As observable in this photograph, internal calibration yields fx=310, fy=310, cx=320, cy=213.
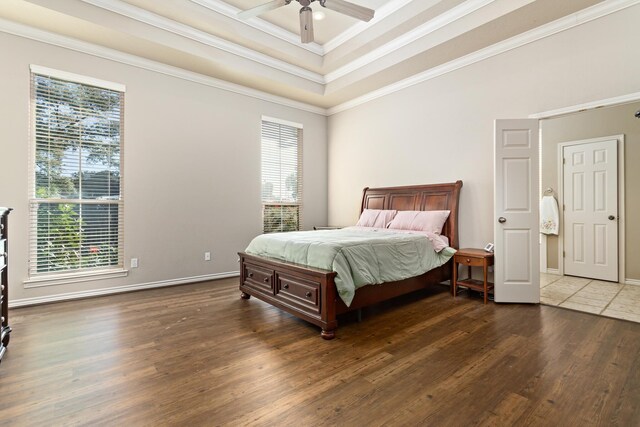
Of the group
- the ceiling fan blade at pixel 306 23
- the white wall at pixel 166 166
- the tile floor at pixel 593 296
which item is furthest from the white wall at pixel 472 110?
the ceiling fan blade at pixel 306 23

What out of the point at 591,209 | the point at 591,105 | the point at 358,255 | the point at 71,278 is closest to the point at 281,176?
the point at 358,255

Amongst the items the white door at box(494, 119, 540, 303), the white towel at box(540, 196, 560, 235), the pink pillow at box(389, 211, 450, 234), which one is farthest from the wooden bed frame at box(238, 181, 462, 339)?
the white towel at box(540, 196, 560, 235)

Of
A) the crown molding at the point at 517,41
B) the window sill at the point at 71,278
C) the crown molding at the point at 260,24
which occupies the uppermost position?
the crown molding at the point at 260,24

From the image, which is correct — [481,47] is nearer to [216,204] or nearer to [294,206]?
[294,206]

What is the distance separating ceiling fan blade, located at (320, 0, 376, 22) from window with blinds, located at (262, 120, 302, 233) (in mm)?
2754

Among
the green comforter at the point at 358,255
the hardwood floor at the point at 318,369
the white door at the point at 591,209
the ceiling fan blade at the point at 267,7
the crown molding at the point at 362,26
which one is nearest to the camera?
the hardwood floor at the point at 318,369

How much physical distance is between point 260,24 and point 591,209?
5.70 m

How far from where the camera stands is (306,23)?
309 cm

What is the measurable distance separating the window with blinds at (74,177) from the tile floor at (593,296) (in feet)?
17.9

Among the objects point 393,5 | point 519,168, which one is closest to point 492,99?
A: point 519,168

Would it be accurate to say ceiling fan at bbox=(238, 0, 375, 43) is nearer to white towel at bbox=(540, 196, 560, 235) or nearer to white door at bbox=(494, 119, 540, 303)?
white door at bbox=(494, 119, 540, 303)

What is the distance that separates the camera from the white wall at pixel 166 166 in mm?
3449

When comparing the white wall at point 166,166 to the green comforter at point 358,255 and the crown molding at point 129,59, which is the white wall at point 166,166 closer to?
the crown molding at point 129,59

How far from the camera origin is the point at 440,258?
389 cm
